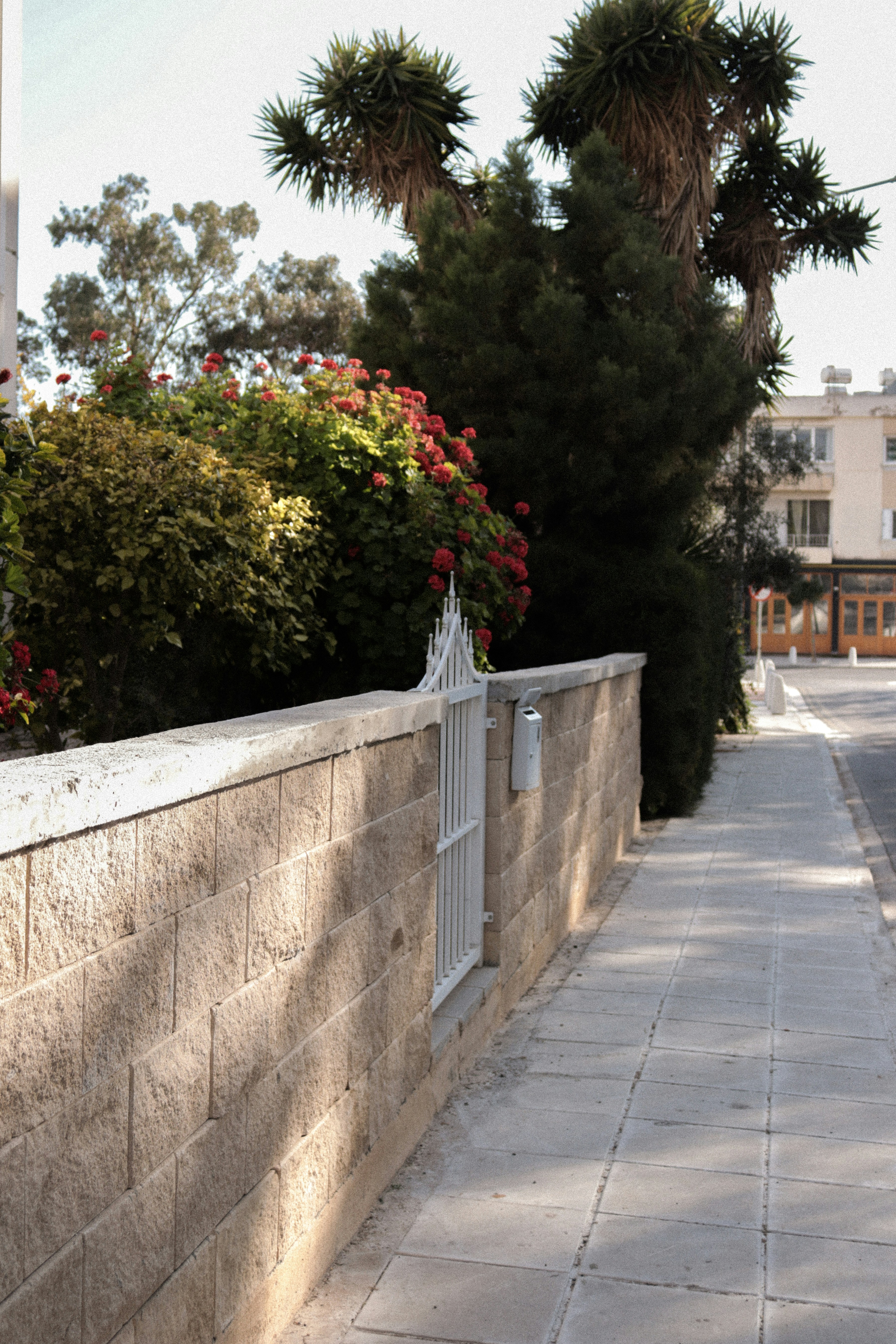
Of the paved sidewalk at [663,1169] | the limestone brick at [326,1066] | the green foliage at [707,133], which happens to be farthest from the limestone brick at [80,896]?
the green foliage at [707,133]

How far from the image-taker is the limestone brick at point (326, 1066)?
3322mm

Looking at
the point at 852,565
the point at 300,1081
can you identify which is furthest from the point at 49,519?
the point at 852,565

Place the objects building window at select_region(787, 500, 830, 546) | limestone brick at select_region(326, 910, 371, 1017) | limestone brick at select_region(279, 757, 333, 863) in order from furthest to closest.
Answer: building window at select_region(787, 500, 830, 546)
limestone brick at select_region(326, 910, 371, 1017)
limestone brick at select_region(279, 757, 333, 863)

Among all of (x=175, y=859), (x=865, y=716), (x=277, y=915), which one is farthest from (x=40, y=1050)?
(x=865, y=716)

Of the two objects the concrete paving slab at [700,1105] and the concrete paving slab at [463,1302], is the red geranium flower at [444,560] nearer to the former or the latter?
the concrete paving slab at [700,1105]

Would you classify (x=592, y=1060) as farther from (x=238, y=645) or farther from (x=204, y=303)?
(x=204, y=303)

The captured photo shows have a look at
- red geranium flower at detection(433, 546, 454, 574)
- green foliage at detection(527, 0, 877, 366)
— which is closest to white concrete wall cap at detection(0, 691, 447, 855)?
red geranium flower at detection(433, 546, 454, 574)

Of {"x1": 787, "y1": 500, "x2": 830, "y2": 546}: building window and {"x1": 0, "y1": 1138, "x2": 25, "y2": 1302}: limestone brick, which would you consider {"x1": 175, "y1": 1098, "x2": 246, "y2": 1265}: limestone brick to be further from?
{"x1": 787, "y1": 500, "x2": 830, "y2": 546}: building window

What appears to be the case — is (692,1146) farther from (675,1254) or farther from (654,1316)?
(654,1316)

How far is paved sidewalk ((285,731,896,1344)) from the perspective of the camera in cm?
325

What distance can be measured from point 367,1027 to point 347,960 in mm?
343

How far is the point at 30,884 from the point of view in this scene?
1.91m

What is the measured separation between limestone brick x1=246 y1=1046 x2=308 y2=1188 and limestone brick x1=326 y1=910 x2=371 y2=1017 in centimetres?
25

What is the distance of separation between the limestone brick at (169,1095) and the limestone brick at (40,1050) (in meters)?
0.26
